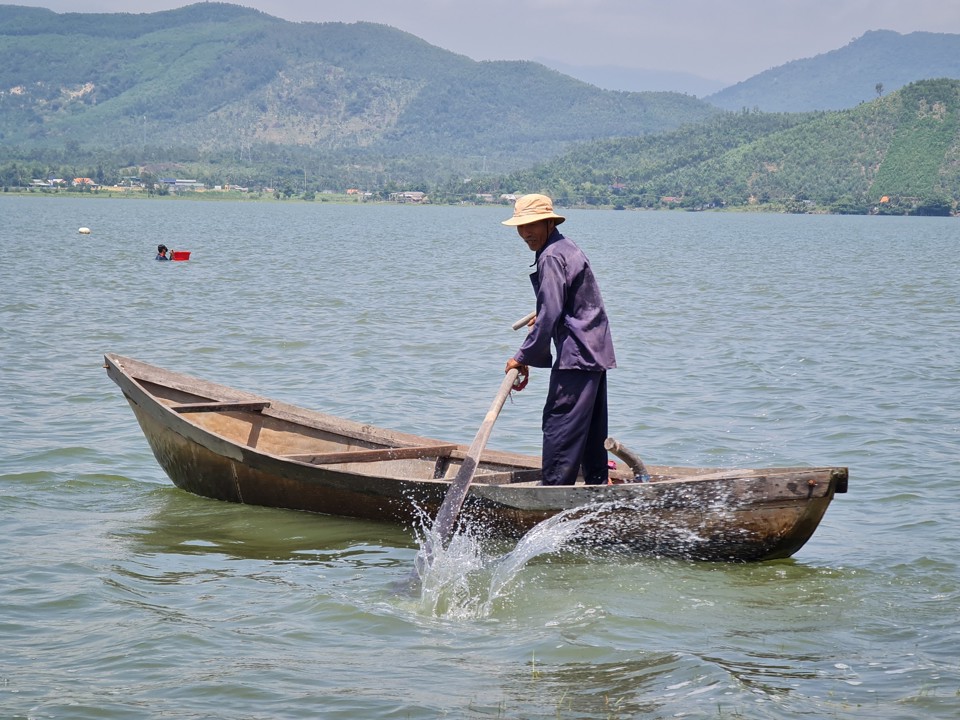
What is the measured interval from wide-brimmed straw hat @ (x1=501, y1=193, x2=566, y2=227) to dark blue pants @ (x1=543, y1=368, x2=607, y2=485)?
0.97 meters

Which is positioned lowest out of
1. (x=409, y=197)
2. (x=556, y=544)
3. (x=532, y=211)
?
(x=556, y=544)

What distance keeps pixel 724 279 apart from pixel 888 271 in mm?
7819

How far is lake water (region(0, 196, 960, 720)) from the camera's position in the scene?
596cm

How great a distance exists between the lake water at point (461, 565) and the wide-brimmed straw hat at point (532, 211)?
2.15m

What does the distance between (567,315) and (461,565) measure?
1.73 m

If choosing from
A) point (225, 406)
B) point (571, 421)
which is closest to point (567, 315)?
point (571, 421)

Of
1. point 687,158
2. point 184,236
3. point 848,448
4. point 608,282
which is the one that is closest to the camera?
point 848,448

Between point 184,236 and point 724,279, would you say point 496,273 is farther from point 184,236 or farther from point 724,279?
point 184,236

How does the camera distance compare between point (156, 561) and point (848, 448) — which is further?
point (848, 448)

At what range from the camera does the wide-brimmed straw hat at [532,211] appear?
736cm

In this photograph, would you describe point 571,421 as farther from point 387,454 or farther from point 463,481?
point 387,454

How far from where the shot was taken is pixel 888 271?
1567 inches

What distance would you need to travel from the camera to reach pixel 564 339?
754 centimetres

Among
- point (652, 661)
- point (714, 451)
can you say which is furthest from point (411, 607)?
point (714, 451)
